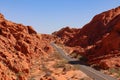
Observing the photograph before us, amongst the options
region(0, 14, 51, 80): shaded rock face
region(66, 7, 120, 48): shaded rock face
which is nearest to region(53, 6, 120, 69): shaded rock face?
region(66, 7, 120, 48): shaded rock face

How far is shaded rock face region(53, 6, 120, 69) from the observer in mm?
65887

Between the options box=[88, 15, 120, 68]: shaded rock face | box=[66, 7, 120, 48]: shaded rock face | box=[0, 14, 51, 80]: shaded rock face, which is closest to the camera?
box=[0, 14, 51, 80]: shaded rock face

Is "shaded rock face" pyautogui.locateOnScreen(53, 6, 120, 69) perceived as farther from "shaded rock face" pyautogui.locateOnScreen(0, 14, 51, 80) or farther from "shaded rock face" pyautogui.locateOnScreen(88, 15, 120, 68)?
"shaded rock face" pyautogui.locateOnScreen(0, 14, 51, 80)

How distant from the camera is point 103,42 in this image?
8112 centimetres

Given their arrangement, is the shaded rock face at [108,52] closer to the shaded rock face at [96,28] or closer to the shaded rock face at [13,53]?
the shaded rock face at [13,53]

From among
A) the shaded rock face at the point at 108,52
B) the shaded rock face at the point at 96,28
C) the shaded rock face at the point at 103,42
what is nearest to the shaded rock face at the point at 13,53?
the shaded rock face at the point at 108,52

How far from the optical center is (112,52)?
7206 cm

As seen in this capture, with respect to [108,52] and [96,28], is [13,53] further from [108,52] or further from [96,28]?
[96,28]

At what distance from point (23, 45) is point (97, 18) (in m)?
75.0

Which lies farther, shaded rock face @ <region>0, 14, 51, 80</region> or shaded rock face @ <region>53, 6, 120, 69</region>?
shaded rock face @ <region>53, 6, 120, 69</region>

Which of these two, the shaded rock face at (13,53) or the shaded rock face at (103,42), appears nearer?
the shaded rock face at (13,53)

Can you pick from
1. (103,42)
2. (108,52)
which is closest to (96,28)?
(103,42)

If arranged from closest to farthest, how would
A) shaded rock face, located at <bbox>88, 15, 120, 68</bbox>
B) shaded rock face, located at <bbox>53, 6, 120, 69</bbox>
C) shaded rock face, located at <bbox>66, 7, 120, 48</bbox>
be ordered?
1. shaded rock face, located at <bbox>88, 15, 120, 68</bbox>
2. shaded rock face, located at <bbox>53, 6, 120, 69</bbox>
3. shaded rock face, located at <bbox>66, 7, 120, 48</bbox>

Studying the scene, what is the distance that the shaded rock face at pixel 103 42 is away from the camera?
216 feet
